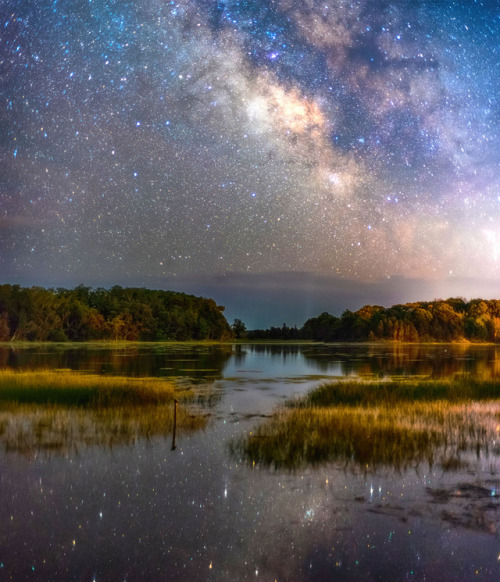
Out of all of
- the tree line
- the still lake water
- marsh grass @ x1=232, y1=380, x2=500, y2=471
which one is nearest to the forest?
the tree line

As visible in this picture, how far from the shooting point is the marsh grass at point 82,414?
44.7ft

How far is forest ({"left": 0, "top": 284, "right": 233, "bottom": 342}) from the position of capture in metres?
109

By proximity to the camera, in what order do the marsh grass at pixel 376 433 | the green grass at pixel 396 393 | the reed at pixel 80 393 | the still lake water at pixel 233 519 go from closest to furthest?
the still lake water at pixel 233 519 < the marsh grass at pixel 376 433 < the reed at pixel 80 393 < the green grass at pixel 396 393

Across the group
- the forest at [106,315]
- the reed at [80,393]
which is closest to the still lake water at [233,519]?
the reed at [80,393]

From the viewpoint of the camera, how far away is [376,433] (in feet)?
47.1

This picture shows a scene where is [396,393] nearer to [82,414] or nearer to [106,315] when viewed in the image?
[82,414]

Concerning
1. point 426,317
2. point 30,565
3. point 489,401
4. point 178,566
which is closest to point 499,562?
point 178,566

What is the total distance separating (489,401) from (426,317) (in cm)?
14543

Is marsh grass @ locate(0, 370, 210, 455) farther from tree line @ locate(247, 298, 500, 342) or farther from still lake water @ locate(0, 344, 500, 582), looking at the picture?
tree line @ locate(247, 298, 500, 342)

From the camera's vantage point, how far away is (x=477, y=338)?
161125 millimetres

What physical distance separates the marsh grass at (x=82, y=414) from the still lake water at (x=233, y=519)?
4.35ft

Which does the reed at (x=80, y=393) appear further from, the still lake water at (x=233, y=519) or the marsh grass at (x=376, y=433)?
the still lake water at (x=233, y=519)

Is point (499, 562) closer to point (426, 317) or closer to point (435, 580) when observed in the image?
point (435, 580)

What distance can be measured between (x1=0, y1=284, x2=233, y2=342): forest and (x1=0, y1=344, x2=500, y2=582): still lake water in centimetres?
10270
